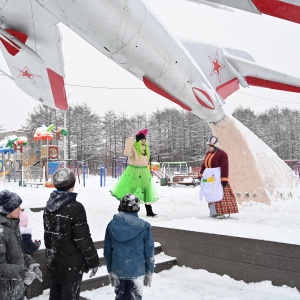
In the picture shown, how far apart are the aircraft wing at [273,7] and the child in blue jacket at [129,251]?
2.32 m

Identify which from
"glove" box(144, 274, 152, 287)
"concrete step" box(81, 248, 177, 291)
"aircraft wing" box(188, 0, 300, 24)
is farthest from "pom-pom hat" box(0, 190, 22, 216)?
"aircraft wing" box(188, 0, 300, 24)

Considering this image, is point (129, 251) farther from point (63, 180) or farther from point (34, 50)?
point (34, 50)

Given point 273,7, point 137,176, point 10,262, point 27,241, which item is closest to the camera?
point 10,262

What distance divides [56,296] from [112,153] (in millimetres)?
50472

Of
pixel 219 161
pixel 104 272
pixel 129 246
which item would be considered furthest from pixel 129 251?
pixel 219 161

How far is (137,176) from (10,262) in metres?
4.06

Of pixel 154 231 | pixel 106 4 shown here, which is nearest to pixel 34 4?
pixel 106 4

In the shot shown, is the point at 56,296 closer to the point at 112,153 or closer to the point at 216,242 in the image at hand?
the point at 216,242

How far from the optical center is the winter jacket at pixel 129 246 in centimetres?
247

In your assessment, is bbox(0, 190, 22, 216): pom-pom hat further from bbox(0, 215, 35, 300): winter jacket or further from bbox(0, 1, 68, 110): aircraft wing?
bbox(0, 1, 68, 110): aircraft wing

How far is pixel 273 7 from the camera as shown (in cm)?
341

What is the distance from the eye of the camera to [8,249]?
6.88ft

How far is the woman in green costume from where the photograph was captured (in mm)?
6027

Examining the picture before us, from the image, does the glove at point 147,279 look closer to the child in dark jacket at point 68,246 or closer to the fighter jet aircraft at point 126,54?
the child in dark jacket at point 68,246
